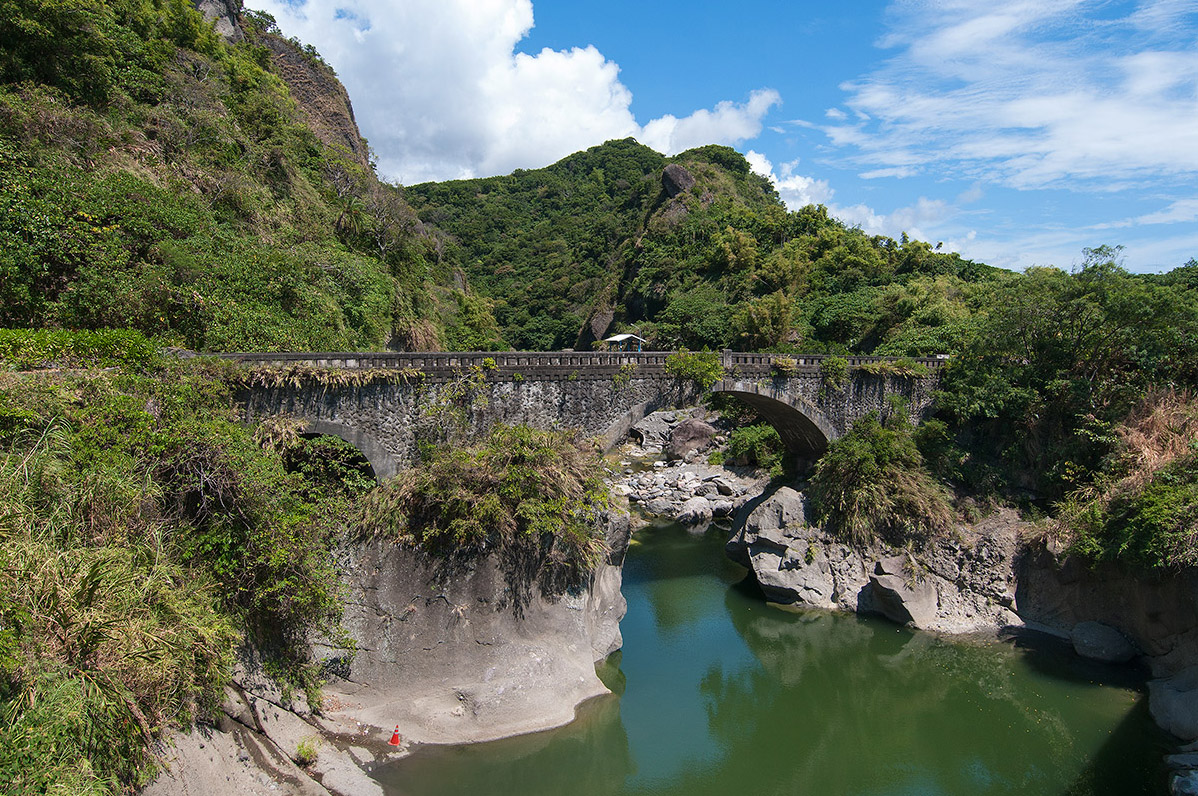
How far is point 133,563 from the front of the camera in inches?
334

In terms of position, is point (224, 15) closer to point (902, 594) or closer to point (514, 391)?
point (514, 391)

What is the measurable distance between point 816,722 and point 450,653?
8426mm

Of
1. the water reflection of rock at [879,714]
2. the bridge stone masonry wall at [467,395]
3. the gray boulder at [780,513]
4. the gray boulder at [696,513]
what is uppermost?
the bridge stone masonry wall at [467,395]

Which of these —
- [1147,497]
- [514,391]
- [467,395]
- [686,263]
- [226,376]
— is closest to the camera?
[226,376]

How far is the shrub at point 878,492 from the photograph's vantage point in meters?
18.3

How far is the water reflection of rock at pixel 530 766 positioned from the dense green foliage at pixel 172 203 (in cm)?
1082

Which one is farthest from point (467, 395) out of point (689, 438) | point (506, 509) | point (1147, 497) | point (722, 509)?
point (689, 438)

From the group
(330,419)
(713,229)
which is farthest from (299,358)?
(713,229)

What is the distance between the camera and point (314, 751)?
397 inches

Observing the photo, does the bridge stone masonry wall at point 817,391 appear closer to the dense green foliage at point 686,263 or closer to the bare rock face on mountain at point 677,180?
the dense green foliage at point 686,263

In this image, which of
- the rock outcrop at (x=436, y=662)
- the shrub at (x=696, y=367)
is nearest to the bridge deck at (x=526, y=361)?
the shrub at (x=696, y=367)

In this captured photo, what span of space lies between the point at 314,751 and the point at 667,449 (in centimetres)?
2359

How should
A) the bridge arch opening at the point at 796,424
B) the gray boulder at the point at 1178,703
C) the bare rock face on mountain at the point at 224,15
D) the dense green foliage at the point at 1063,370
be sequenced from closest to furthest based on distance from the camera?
the gray boulder at the point at 1178,703, the dense green foliage at the point at 1063,370, the bridge arch opening at the point at 796,424, the bare rock face on mountain at the point at 224,15

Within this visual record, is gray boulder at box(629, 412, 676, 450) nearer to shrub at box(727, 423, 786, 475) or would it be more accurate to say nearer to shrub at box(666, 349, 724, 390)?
shrub at box(727, 423, 786, 475)
